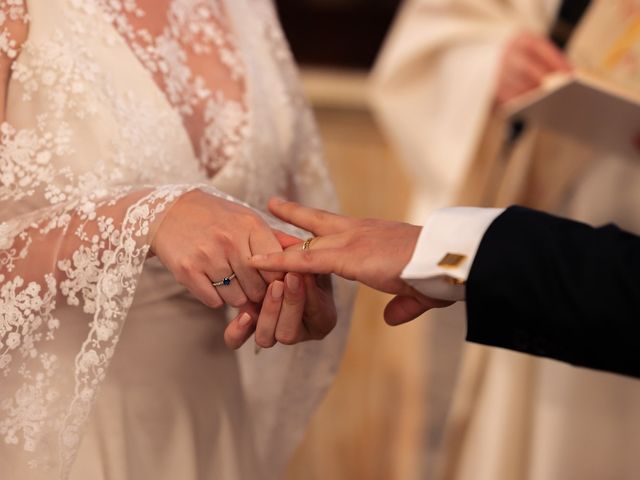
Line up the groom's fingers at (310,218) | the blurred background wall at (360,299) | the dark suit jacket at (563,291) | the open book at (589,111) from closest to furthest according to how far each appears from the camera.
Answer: the dark suit jacket at (563,291) → the groom's fingers at (310,218) → the open book at (589,111) → the blurred background wall at (360,299)

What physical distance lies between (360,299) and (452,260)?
9.76ft

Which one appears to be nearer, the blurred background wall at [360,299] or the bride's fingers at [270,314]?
the bride's fingers at [270,314]

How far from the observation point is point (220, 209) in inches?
46.3

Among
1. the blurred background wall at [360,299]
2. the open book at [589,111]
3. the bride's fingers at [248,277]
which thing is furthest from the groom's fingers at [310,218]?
the blurred background wall at [360,299]

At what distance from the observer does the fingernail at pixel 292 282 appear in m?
1.16

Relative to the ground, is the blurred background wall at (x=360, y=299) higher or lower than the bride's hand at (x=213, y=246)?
lower

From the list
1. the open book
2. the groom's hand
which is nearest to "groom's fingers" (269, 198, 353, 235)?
the groom's hand

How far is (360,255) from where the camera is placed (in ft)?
3.82

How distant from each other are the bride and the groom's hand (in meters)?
0.02

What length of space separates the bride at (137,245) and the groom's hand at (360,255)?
2 centimetres

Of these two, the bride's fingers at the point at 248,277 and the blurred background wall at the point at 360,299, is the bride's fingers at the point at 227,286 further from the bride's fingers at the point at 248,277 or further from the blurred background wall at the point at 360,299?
the blurred background wall at the point at 360,299

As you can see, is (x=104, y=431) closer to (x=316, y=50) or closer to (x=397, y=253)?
(x=397, y=253)

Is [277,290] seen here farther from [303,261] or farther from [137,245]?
[137,245]

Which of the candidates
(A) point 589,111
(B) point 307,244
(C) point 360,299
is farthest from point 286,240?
(C) point 360,299
